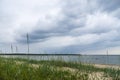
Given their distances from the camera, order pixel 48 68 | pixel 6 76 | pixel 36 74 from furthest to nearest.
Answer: pixel 48 68 < pixel 36 74 < pixel 6 76

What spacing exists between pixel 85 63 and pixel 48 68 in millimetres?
4088

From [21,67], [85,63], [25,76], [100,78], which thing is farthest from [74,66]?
[25,76]

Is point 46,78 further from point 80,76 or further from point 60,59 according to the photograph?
point 60,59

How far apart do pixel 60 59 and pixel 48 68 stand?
3286 millimetres

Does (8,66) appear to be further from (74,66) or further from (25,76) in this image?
(74,66)

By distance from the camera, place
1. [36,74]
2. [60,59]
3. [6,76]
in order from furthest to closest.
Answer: [60,59] → [36,74] → [6,76]

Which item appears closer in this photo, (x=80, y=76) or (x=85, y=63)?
(x=80, y=76)

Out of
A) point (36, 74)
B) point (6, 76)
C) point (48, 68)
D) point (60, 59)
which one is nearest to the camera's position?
point (6, 76)

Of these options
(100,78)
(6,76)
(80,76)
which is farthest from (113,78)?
(6,76)

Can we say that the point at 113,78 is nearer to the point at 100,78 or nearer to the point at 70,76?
the point at 100,78

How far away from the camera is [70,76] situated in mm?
12383

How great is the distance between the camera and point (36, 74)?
11836 mm

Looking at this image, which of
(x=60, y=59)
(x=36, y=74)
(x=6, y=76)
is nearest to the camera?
(x=6, y=76)

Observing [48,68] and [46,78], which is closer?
[46,78]
